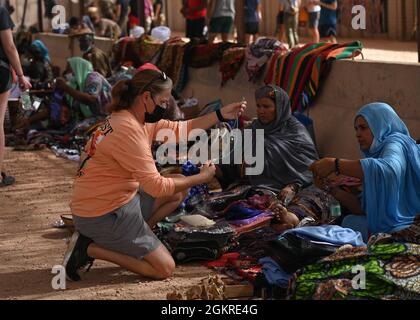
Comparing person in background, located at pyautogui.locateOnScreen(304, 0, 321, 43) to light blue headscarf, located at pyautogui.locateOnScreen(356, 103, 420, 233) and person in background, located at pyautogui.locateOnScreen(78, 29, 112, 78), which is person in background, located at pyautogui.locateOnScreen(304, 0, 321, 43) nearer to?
person in background, located at pyautogui.locateOnScreen(78, 29, 112, 78)

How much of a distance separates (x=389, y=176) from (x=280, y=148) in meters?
1.90

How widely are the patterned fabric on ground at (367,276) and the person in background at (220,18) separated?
859 cm

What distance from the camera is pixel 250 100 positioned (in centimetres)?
1064

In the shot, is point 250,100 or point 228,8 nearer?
point 250,100

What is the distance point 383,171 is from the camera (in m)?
6.39

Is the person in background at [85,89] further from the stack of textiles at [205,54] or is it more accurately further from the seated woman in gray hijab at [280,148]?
the seated woman in gray hijab at [280,148]

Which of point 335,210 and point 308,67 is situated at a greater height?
point 308,67

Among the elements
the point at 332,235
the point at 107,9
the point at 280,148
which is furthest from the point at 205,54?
the point at 107,9

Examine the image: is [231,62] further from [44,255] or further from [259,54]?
[44,255]

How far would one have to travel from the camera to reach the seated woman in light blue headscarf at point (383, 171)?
6.40 m

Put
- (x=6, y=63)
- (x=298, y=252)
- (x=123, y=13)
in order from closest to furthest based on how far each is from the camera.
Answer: (x=298, y=252), (x=6, y=63), (x=123, y=13)

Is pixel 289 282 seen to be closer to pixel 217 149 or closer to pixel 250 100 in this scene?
pixel 217 149

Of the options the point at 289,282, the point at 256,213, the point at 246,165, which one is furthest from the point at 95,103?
the point at 289,282

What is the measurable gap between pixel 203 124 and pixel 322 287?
1829 mm
